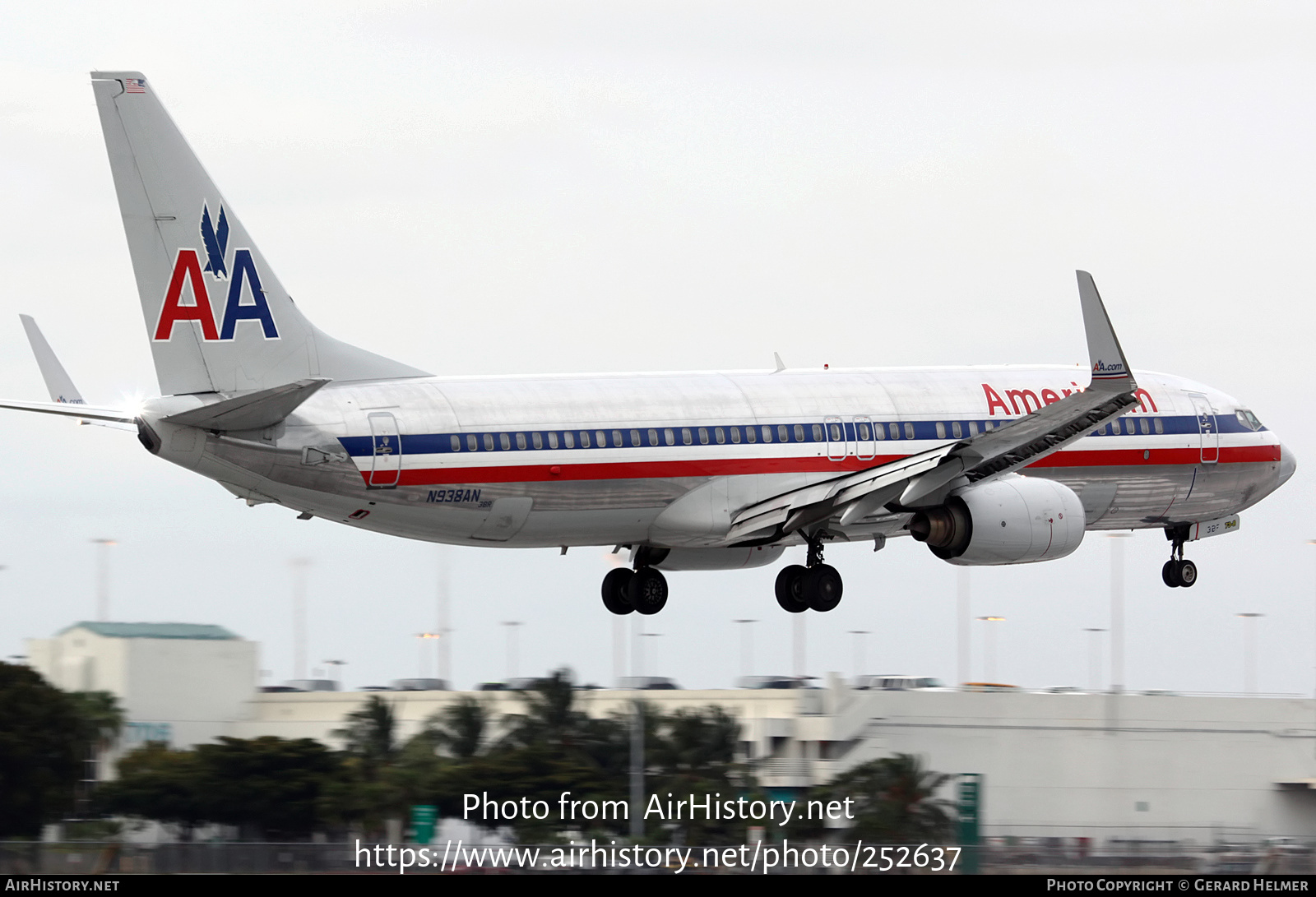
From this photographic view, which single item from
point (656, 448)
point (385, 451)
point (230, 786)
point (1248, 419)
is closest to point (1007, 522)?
point (656, 448)

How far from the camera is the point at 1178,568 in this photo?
55.8 m

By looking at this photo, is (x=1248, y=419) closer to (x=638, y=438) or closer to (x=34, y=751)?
(x=638, y=438)

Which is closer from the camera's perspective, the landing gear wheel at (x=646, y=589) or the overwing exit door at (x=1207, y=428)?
the landing gear wheel at (x=646, y=589)

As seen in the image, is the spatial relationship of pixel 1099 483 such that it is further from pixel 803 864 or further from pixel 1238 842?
pixel 1238 842

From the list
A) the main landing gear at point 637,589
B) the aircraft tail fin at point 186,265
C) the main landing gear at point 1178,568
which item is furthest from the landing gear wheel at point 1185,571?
the aircraft tail fin at point 186,265

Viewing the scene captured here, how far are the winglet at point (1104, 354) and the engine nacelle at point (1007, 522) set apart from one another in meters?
4.40

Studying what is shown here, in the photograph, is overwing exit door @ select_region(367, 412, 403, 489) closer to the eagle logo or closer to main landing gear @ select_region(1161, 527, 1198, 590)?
the eagle logo

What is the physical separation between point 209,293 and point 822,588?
16299 millimetres

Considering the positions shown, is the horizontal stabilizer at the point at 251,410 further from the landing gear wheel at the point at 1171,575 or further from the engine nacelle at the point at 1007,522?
the landing gear wheel at the point at 1171,575

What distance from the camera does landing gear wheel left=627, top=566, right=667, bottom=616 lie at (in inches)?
2016

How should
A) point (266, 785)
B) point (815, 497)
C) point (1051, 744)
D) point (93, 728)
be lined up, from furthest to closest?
point (1051, 744)
point (266, 785)
point (93, 728)
point (815, 497)

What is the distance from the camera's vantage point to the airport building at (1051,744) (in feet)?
283

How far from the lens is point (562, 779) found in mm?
74938

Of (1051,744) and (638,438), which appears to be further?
(1051,744)
